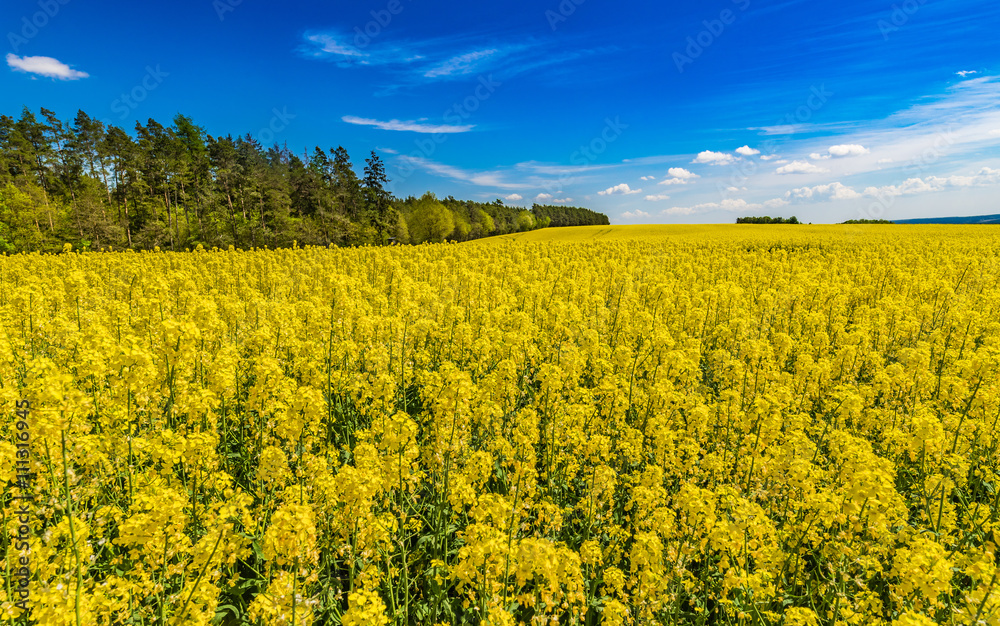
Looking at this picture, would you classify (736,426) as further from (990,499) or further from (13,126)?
(13,126)

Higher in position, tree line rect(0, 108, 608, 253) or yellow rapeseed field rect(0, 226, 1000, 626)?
tree line rect(0, 108, 608, 253)

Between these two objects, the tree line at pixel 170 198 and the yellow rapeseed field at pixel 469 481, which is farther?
the tree line at pixel 170 198

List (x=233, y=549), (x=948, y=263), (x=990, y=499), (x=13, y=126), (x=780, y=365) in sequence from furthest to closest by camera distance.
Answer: (x=13, y=126)
(x=948, y=263)
(x=780, y=365)
(x=990, y=499)
(x=233, y=549)

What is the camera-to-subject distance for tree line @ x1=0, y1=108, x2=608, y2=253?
57.3 m

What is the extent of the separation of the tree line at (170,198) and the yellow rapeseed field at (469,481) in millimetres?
63326

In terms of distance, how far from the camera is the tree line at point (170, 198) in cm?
5734

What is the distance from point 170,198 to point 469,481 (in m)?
87.7

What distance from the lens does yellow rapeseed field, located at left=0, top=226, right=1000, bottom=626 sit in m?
3.31

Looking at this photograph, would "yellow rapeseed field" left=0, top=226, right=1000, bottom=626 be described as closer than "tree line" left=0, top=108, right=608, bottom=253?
Yes

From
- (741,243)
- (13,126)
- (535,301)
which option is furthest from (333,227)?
(535,301)

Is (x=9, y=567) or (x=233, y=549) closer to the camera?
A: (x=9, y=567)

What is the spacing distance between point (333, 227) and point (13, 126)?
163 ft

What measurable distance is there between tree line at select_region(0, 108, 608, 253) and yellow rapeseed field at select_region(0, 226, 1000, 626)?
63326mm

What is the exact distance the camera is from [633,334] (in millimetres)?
9625
